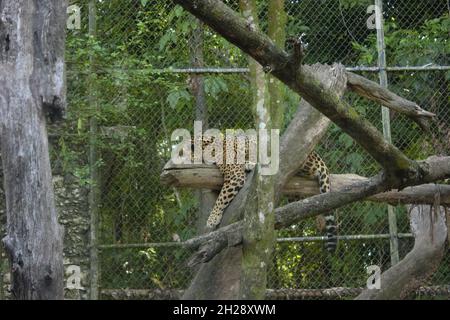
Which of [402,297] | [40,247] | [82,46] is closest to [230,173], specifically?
[402,297]

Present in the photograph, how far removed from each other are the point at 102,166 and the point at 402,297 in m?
3.44

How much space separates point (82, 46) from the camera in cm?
866

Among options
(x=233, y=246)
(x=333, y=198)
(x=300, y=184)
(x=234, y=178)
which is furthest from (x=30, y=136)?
(x=300, y=184)

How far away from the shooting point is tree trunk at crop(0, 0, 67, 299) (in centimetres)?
463

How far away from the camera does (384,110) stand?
8766 millimetres

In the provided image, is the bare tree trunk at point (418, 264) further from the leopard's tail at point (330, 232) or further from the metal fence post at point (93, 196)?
the metal fence post at point (93, 196)

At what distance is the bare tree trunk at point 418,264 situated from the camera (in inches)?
254

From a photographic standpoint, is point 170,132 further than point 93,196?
Yes

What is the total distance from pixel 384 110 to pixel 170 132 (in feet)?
6.84

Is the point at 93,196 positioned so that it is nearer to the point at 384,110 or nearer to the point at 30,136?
the point at 384,110

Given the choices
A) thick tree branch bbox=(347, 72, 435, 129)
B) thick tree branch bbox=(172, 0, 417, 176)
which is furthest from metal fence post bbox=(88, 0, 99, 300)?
thick tree branch bbox=(172, 0, 417, 176)

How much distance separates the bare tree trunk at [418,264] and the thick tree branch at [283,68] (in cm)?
132

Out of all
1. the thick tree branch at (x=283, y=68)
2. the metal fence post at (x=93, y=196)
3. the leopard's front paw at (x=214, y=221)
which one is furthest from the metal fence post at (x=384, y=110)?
the thick tree branch at (x=283, y=68)

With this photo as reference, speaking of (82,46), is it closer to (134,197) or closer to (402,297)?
(134,197)
